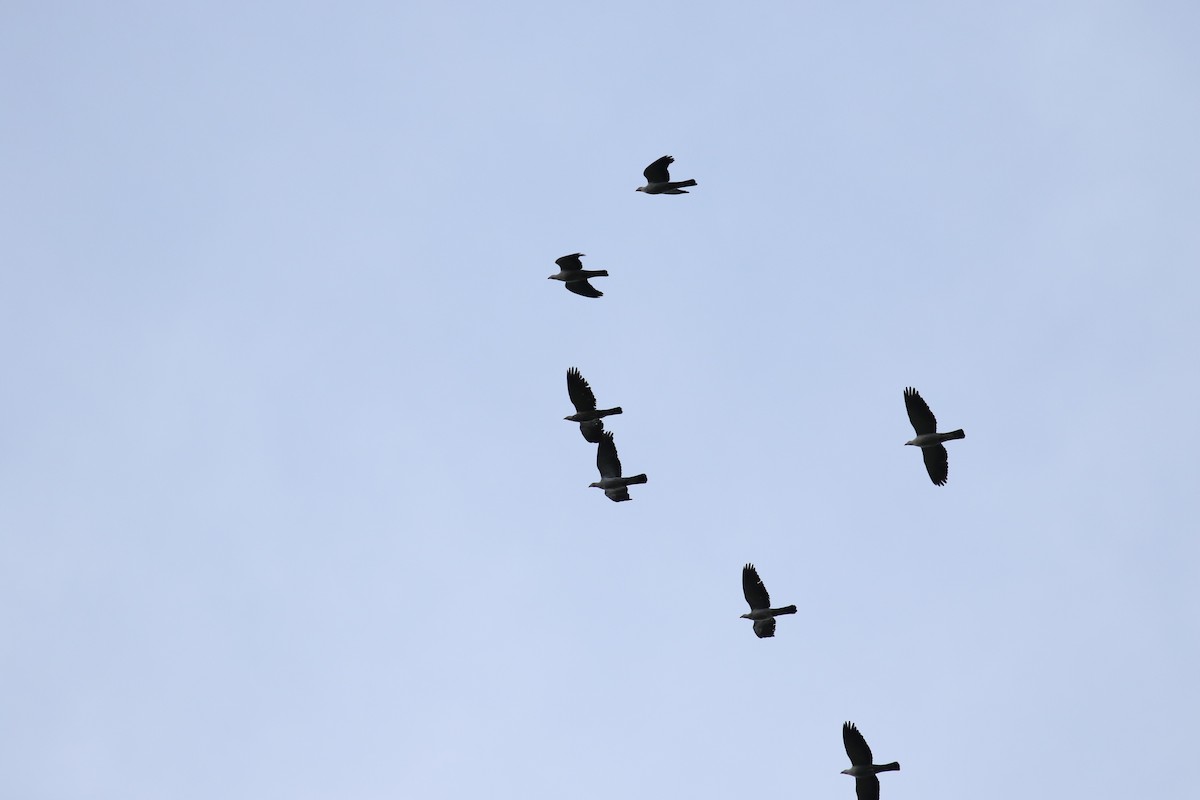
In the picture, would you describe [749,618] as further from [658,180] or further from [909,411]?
[658,180]

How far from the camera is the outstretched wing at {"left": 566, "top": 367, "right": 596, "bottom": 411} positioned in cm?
6619

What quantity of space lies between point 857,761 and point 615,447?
45.3ft

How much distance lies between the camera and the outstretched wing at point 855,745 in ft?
204

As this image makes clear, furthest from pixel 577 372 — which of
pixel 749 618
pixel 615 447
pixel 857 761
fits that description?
pixel 857 761

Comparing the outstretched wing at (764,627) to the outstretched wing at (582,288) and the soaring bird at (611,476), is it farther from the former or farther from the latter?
the outstretched wing at (582,288)

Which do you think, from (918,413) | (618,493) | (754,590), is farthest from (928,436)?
(618,493)

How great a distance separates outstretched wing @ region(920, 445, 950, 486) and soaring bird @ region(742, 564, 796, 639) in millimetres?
6531

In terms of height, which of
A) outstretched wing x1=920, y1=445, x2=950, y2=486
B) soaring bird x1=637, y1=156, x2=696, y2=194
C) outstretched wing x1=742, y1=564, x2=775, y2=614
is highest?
soaring bird x1=637, y1=156, x2=696, y2=194

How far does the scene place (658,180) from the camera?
6600 centimetres

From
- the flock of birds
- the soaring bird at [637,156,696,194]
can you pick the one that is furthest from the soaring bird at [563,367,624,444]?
the soaring bird at [637,156,696,194]

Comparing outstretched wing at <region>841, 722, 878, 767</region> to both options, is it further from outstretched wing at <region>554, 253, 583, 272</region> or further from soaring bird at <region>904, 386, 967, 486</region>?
outstretched wing at <region>554, 253, 583, 272</region>

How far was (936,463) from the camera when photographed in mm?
65000

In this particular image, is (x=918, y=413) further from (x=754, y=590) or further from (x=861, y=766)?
(x=861, y=766)

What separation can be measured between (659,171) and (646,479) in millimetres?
10770
